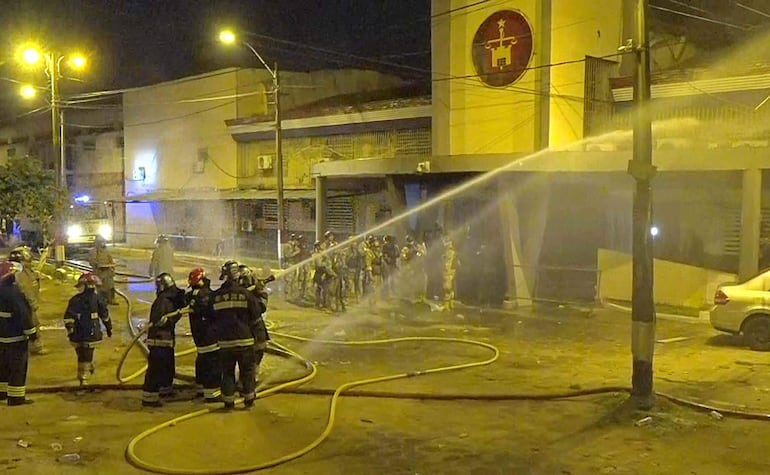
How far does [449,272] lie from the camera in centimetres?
1850

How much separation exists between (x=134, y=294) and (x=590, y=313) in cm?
1179

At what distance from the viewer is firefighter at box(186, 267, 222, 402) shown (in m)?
9.62

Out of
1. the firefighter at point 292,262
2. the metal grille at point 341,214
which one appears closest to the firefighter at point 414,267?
the firefighter at point 292,262

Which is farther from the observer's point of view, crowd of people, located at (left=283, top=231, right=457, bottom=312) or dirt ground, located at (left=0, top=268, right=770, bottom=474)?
crowd of people, located at (left=283, top=231, right=457, bottom=312)

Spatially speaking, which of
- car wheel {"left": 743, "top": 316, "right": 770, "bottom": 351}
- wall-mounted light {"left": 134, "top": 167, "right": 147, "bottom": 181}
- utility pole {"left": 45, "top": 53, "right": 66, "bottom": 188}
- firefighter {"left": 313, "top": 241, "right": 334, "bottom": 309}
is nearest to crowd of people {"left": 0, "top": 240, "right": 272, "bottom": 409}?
firefighter {"left": 313, "top": 241, "right": 334, "bottom": 309}

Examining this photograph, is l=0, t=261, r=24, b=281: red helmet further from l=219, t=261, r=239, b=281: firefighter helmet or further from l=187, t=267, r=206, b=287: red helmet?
l=219, t=261, r=239, b=281: firefighter helmet

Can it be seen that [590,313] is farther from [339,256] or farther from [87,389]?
[87,389]

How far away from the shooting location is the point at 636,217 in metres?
9.48

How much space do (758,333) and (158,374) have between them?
31.2 ft

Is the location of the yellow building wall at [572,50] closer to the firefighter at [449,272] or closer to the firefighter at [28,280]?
the firefighter at [449,272]

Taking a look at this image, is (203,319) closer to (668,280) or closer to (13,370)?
(13,370)

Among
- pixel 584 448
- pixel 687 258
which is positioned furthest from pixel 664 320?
pixel 584 448

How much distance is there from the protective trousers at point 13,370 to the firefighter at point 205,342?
2009mm

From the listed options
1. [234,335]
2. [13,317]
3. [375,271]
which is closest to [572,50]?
[375,271]
